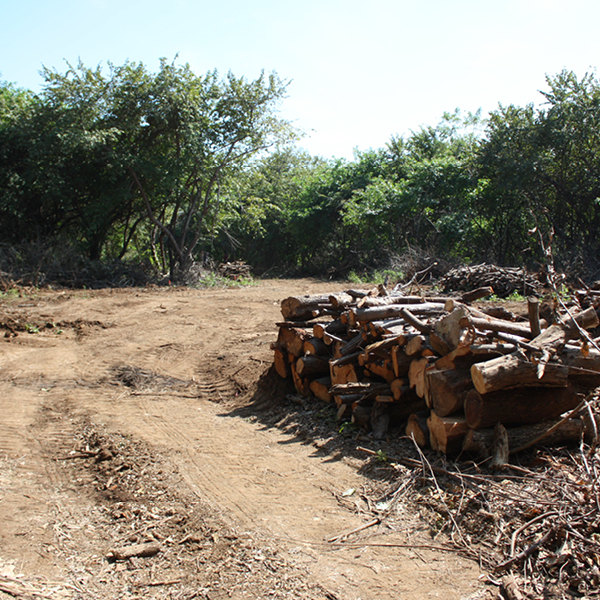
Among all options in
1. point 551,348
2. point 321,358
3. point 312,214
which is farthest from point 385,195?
point 551,348

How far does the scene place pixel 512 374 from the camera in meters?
3.95

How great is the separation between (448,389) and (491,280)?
920 cm

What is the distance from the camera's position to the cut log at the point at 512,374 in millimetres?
3893

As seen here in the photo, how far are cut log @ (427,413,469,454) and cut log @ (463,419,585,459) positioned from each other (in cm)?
6

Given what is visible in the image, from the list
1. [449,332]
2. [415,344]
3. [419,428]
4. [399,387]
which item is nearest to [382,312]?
[415,344]

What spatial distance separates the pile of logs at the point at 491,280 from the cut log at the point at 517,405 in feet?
26.0

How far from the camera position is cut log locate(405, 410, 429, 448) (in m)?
4.48

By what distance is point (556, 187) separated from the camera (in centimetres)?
1589

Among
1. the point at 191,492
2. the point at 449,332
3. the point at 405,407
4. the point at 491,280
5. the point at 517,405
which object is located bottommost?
the point at 191,492

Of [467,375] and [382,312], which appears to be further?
[382,312]

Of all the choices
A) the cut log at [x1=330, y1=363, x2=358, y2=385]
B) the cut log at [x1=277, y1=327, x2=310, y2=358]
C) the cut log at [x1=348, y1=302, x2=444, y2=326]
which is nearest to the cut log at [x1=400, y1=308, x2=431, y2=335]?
the cut log at [x1=348, y1=302, x2=444, y2=326]

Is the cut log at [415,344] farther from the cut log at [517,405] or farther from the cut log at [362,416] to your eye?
the cut log at [362,416]

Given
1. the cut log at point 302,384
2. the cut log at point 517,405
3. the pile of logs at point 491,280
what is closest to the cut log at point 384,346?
the cut log at point 517,405

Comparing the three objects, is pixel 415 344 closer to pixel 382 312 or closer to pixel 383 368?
pixel 383 368
